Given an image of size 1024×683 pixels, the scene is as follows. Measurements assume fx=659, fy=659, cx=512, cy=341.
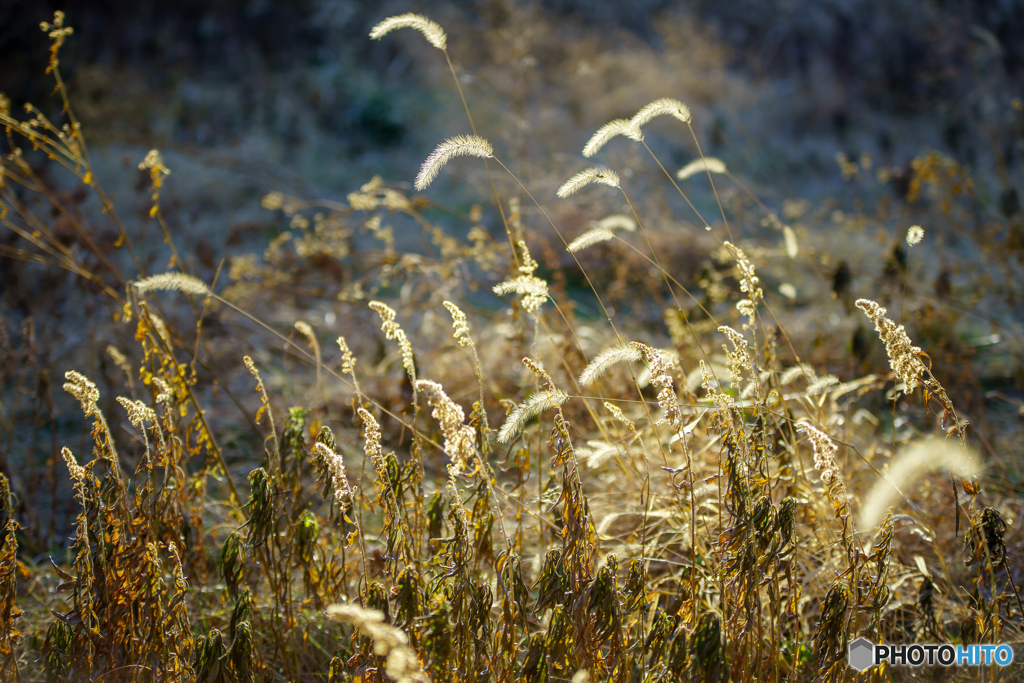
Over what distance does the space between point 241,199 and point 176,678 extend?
5427 mm

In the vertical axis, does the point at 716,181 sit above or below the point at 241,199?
above

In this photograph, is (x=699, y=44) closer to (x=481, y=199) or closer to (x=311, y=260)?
(x=481, y=199)

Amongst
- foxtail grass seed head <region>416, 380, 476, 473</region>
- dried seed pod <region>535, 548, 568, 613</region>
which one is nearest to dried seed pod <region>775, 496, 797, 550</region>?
dried seed pod <region>535, 548, 568, 613</region>

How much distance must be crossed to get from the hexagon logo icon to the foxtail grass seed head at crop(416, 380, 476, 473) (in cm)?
97

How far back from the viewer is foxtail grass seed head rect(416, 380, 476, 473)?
49.6 inches

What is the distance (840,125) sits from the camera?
850cm

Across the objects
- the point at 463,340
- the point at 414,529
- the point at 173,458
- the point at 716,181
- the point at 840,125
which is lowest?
the point at 414,529

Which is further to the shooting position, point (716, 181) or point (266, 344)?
point (716, 181)

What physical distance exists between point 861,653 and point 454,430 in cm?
104

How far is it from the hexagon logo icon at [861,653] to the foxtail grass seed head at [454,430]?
0.97 metres

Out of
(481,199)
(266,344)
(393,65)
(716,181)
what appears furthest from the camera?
(393,65)

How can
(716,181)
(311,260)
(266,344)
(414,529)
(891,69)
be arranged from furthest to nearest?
(891,69)
(716,181)
(311,260)
(266,344)
(414,529)

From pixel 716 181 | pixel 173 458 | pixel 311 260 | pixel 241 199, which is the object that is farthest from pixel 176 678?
pixel 716 181

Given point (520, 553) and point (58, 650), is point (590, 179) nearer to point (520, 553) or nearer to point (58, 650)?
point (520, 553)
